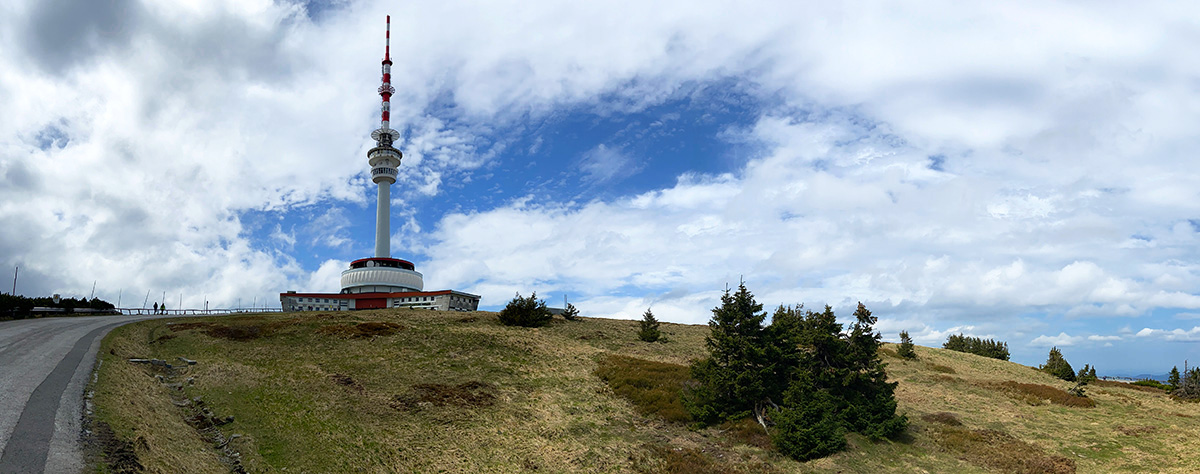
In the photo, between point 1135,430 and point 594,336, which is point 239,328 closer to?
point 594,336

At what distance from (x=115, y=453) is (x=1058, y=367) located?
72.0 metres

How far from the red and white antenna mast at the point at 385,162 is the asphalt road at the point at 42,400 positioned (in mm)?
64470

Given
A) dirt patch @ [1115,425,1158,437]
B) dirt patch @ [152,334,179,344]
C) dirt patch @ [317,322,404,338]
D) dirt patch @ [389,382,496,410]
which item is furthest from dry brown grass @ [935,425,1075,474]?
dirt patch @ [152,334,179,344]

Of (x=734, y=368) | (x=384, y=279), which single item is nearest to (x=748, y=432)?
(x=734, y=368)

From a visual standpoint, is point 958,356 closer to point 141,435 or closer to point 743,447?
point 743,447

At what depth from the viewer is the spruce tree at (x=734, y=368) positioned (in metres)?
30.3

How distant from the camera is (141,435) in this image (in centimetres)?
1825

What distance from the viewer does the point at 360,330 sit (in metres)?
44.4

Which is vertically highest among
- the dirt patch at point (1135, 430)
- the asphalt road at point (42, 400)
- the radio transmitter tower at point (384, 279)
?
the radio transmitter tower at point (384, 279)

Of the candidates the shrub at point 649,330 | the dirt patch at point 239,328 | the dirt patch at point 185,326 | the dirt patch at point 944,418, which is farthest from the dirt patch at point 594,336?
the dirt patch at point 185,326

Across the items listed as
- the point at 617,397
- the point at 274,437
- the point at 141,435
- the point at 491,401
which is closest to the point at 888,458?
the point at 617,397

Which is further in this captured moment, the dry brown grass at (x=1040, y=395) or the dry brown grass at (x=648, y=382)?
the dry brown grass at (x=1040, y=395)

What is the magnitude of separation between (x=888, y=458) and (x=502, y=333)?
99.6 feet

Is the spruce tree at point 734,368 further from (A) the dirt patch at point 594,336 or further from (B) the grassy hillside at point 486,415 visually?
(A) the dirt patch at point 594,336
